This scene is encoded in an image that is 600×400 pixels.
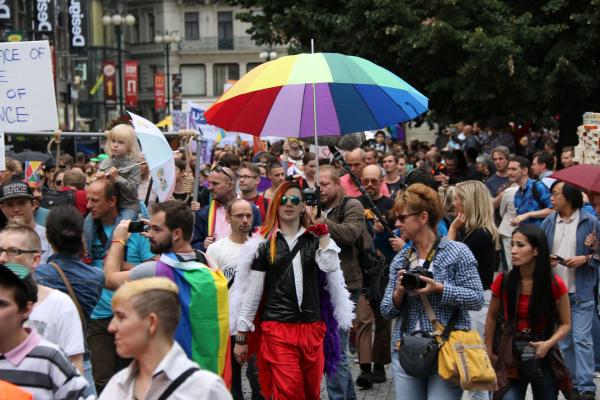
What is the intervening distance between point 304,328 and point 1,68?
314cm

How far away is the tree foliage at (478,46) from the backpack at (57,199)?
1355 cm

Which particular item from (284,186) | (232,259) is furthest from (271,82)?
(232,259)

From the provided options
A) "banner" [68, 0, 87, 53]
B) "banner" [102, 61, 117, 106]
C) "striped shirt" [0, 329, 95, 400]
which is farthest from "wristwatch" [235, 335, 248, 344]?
"banner" [102, 61, 117, 106]

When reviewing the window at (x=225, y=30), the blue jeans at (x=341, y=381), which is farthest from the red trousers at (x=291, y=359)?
the window at (x=225, y=30)

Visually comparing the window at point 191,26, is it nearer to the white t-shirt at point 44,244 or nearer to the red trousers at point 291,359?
the white t-shirt at point 44,244

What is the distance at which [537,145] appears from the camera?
28.0 m

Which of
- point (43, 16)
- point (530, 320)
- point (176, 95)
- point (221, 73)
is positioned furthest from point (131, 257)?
point (221, 73)

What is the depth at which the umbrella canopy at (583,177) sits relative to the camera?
8.58 m

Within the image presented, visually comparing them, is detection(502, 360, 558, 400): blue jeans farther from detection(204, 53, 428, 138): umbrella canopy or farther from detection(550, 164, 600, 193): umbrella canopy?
detection(550, 164, 600, 193): umbrella canopy

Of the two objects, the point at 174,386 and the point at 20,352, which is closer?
the point at 174,386

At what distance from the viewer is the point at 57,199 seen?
363 inches

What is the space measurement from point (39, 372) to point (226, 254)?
384cm

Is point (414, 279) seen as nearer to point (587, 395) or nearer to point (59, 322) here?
point (59, 322)

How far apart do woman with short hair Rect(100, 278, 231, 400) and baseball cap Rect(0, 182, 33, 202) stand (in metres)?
3.89
